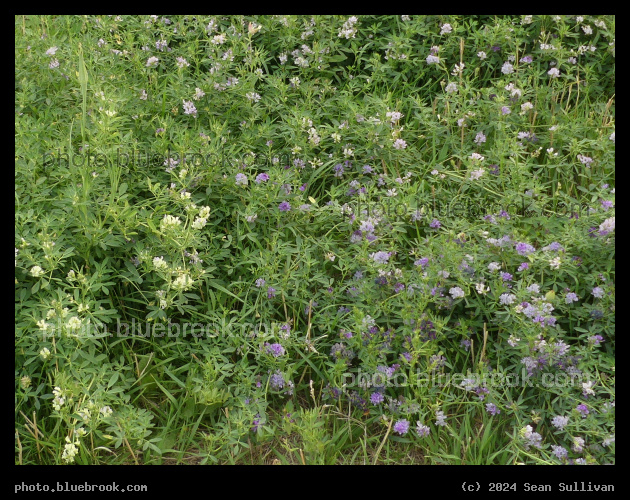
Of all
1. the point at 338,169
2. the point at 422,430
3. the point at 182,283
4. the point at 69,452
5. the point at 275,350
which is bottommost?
the point at 69,452

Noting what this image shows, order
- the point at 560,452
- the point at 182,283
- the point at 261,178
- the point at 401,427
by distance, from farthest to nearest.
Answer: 1. the point at 261,178
2. the point at 182,283
3. the point at 401,427
4. the point at 560,452

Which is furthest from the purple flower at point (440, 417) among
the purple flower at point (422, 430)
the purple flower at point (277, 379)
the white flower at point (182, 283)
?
the white flower at point (182, 283)

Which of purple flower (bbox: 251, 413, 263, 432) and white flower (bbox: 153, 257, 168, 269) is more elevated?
white flower (bbox: 153, 257, 168, 269)

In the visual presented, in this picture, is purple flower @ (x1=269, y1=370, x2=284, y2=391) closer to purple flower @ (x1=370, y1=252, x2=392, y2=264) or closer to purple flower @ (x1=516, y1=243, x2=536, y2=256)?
purple flower @ (x1=370, y1=252, x2=392, y2=264)

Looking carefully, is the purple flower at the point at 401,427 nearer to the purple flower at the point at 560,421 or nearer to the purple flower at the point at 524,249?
the purple flower at the point at 560,421

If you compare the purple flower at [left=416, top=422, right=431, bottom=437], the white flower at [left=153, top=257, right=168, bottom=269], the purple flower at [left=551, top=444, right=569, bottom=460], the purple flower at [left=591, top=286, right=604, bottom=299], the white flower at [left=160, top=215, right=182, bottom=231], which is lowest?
the purple flower at [left=551, top=444, right=569, bottom=460]

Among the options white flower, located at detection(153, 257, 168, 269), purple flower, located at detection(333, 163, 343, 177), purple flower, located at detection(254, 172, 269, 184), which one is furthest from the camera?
purple flower, located at detection(333, 163, 343, 177)

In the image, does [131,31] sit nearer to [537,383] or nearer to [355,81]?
[355,81]

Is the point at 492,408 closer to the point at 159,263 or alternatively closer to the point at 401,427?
the point at 401,427

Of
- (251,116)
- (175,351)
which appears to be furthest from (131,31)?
(175,351)

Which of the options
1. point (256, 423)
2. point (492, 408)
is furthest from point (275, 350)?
point (492, 408)

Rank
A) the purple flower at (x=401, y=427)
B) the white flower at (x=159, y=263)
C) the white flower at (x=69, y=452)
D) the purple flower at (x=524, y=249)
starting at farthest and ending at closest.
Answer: the purple flower at (x=524, y=249)
the white flower at (x=159, y=263)
the purple flower at (x=401, y=427)
the white flower at (x=69, y=452)

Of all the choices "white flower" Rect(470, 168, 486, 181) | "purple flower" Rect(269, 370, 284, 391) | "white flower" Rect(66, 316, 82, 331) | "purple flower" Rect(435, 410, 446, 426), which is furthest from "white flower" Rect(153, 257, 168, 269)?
"white flower" Rect(470, 168, 486, 181)

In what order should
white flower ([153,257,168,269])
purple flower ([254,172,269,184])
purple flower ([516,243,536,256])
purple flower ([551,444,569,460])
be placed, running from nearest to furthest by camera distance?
purple flower ([551,444,569,460]) → white flower ([153,257,168,269]) → purple flower ([516,243,536,256]) → purple flower ([254,172,269,184])
